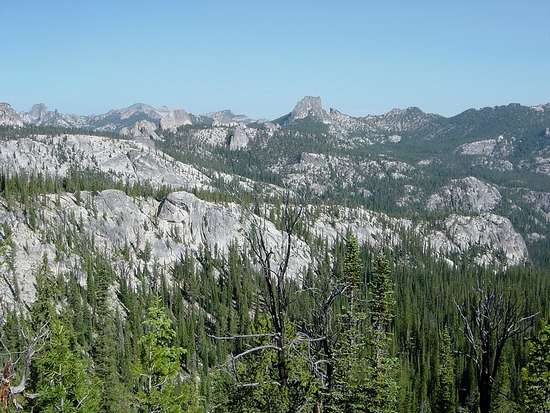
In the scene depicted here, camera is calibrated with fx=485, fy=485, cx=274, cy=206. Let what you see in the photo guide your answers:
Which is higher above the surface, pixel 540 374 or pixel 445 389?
pixel 540 374

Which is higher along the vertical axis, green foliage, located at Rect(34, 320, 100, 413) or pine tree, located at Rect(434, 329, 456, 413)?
green foliage, located at Rect(34, 320, 100, 413)

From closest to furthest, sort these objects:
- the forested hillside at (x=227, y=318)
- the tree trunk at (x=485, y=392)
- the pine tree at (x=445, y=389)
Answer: the tree trunk at (x=485, y=392) → the forested hillside at (x=227, y=318) → the pine tree at (x=445, y=389)

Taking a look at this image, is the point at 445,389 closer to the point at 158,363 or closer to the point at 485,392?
the point at 158,363

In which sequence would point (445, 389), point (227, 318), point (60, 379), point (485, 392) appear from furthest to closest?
1. point (227, 318)
2. point (445, 389)
3. point (60, 379)
4. point (485, 392)

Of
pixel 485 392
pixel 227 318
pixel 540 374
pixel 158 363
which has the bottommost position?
pixel 227 318

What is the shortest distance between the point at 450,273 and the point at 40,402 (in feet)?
548

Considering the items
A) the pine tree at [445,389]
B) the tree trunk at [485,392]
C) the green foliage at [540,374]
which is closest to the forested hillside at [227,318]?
the tree trunk at [485,392]

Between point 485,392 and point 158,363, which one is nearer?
point 485,392

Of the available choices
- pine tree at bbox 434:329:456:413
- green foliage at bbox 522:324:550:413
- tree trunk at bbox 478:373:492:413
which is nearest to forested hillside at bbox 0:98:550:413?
tree trunk at bbox 478:373:492:413

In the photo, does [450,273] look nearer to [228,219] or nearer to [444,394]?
[228,219]

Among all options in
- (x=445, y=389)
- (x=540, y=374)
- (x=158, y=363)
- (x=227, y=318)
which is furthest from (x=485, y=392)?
(x=227, y=318)

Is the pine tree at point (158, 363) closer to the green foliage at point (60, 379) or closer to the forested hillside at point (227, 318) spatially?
the forested hillside at point (227, 318)

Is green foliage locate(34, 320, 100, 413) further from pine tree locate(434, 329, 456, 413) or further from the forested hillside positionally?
pine tree locate(434, 329, 456, 413)

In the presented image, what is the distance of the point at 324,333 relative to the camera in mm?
19938
